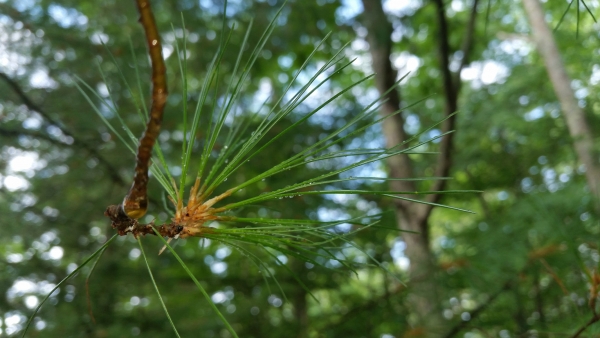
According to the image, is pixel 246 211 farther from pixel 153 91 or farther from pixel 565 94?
pixel 565 94

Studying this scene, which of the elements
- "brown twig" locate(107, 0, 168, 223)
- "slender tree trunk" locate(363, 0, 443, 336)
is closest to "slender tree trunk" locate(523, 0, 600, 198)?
"slender tree trunk" locate(363, 0, 443, 336)

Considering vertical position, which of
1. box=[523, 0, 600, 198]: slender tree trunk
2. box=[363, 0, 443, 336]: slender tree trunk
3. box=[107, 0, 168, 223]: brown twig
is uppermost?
box=[523, 0, 600, 198]: slender tree trunk

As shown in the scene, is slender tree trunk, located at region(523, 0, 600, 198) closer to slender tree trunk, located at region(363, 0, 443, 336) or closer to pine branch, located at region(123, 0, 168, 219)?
slender tree trunk, located at region(363, 0, 443, 336)

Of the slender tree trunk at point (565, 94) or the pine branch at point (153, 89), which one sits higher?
the slender tree trunk at point (565, 94)

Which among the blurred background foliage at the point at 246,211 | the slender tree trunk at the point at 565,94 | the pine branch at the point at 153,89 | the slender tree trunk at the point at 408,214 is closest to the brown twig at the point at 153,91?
the pine branch at the point at 153,89

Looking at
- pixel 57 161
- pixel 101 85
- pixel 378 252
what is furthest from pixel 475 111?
pixel 57 161

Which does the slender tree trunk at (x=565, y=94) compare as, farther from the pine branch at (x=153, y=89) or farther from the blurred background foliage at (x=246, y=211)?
the pine branch at (x=153, y=89)

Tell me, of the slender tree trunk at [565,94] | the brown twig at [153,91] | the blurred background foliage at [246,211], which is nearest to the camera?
the brown twig at [153,91]
